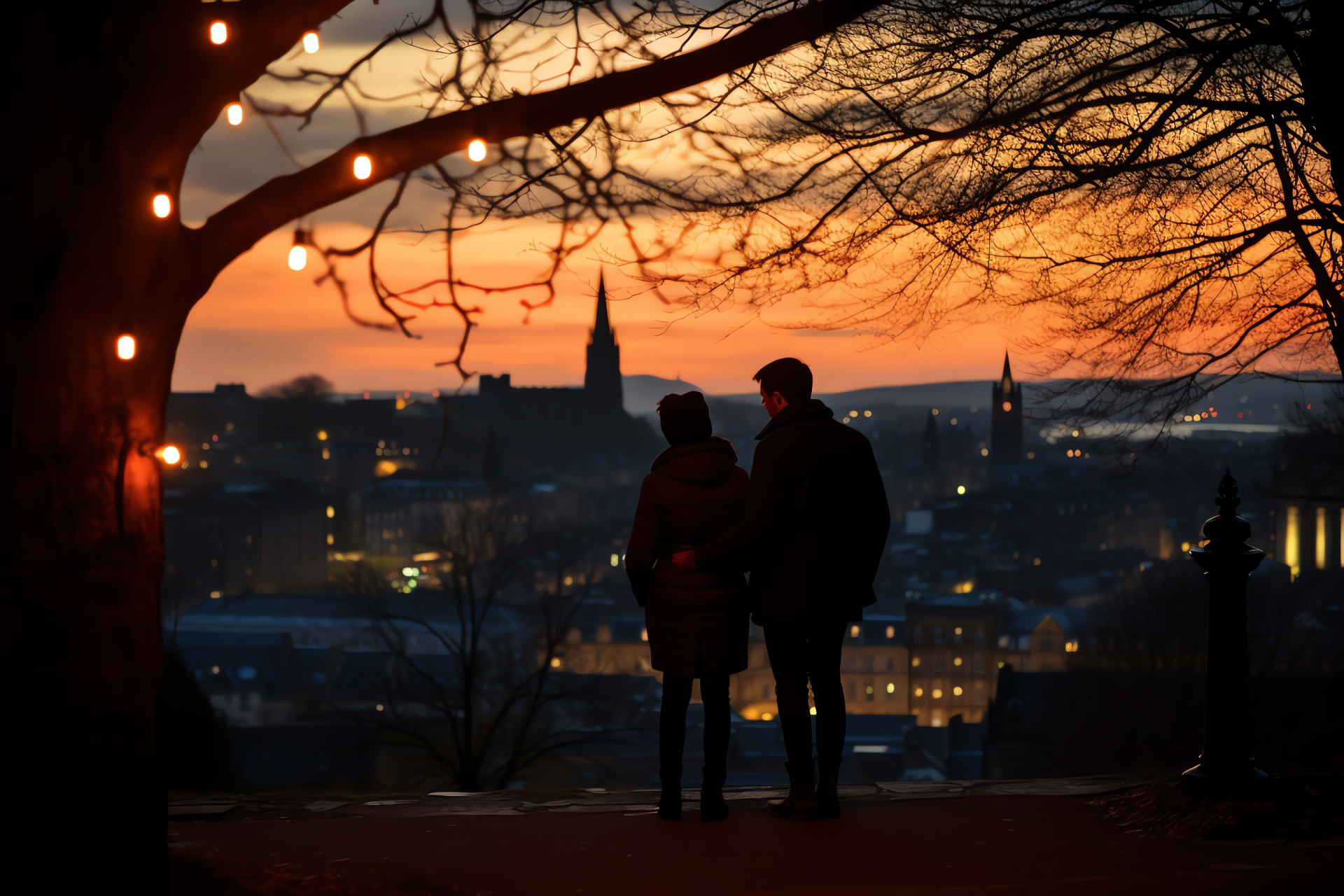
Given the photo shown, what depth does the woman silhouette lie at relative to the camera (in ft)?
12.5

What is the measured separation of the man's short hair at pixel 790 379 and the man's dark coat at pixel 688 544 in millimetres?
288

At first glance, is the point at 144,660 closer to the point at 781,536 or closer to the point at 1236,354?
the point at 781,536

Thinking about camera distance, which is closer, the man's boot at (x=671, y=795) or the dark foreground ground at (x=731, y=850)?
the dark foreground ground at (x=731, y=850)

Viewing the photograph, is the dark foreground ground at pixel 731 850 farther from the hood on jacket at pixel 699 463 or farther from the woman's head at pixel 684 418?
the woman's head at pixel 684 418

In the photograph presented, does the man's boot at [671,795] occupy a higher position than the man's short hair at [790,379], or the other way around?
the man's short hair at [790,379]

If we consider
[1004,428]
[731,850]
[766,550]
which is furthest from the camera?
[1004,428]

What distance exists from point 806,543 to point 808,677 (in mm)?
519

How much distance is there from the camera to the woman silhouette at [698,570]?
3.80 metres

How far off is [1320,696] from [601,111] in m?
16.0

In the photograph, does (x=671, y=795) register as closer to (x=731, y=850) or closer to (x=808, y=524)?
(x=731, y=850)

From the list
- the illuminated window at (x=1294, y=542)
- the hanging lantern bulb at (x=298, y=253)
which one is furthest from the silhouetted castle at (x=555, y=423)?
the hanging lantern bulb at (x=298, y=253)

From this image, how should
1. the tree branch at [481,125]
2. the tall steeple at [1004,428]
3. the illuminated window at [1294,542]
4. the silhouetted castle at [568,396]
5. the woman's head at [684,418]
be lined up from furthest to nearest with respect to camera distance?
the silhouetted castle at [568,396]
the illuminated window at [1294,542]
the tall steeple at [1004,428]
the woman's head at [684,418]
the tree branch at [481,125]

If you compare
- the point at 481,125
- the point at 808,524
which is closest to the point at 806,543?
the point at 808,524

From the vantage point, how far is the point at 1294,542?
26.3 m
